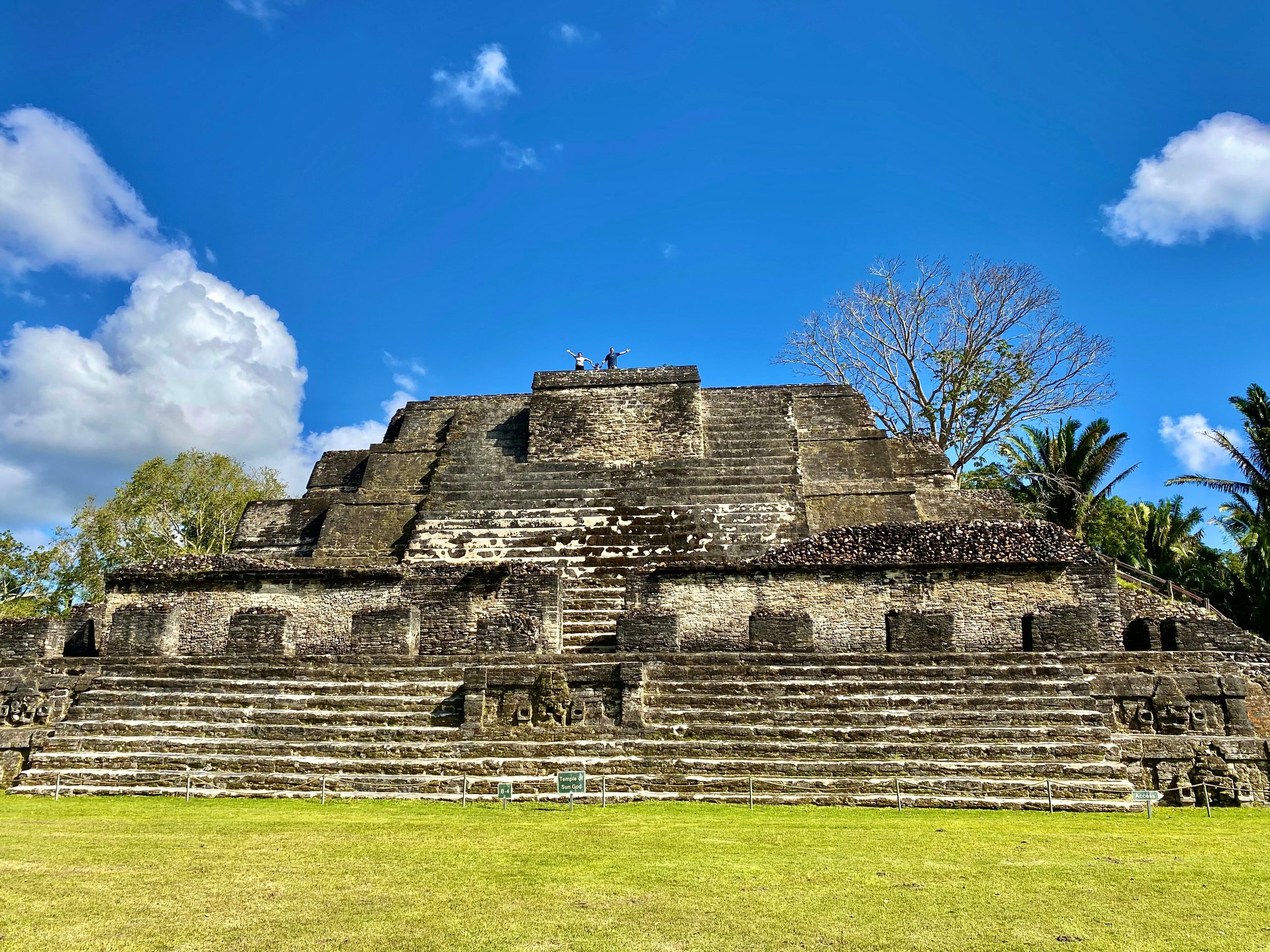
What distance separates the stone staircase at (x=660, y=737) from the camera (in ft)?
27.2

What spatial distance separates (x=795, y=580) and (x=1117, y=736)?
4.02 meters

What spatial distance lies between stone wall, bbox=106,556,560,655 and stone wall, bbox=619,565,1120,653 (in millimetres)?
1539

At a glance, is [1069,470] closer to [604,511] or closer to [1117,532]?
[1117,532]

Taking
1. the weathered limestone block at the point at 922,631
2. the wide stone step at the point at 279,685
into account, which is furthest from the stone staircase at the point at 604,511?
the weathered limestone block at the point at 922,631

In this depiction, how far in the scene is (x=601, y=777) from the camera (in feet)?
27.7

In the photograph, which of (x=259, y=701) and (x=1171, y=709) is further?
(x=259, y=701)

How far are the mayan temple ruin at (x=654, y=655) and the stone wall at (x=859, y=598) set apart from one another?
0.03 m

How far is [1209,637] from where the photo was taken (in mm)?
10164

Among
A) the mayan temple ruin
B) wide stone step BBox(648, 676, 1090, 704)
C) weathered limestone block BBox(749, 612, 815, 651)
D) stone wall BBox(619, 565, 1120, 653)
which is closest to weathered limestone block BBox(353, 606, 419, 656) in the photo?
the mayan temple ruin

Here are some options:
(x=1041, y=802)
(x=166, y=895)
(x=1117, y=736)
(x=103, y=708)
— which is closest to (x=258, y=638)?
(x=103, y=708)

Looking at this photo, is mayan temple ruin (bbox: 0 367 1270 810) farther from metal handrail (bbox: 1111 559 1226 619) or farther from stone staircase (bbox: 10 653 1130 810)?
metal handrail (bbox: 1111 559 1226 619)

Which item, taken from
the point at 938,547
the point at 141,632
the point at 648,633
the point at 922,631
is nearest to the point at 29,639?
the point at 141,632

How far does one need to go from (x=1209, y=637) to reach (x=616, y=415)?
32.1 ft

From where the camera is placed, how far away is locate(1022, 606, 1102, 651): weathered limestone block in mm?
10117
